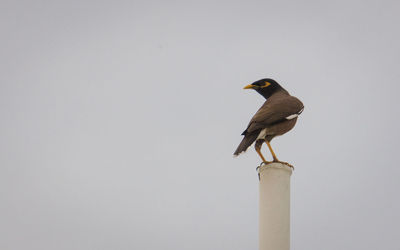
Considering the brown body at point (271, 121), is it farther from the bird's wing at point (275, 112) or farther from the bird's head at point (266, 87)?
the bird's head at point (266, 87)

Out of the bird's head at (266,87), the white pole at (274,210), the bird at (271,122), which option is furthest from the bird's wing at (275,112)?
the white pole at (274,210)

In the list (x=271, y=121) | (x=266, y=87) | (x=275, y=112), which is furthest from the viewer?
(x=266, y=87)

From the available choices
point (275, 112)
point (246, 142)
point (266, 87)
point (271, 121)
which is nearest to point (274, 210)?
point (246, 142)

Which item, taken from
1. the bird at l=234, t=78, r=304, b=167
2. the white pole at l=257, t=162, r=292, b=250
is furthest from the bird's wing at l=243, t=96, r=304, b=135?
the white pole at l=257, t=162, r=292, b=250

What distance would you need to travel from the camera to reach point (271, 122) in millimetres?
8461

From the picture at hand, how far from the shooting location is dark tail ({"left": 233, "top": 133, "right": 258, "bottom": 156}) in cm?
790

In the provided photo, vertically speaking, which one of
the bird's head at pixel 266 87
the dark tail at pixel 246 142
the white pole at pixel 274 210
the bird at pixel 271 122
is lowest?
the white pole at pixel 274 210

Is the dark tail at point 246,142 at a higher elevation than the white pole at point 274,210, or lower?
higher

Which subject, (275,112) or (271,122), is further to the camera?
(275,112)

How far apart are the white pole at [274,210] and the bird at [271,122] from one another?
209cm

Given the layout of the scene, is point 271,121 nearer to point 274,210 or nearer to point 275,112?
point 275,112

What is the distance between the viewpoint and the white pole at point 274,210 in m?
5.49

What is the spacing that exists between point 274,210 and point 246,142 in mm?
2645

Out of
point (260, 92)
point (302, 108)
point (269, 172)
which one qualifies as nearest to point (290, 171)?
point (269, 172)
